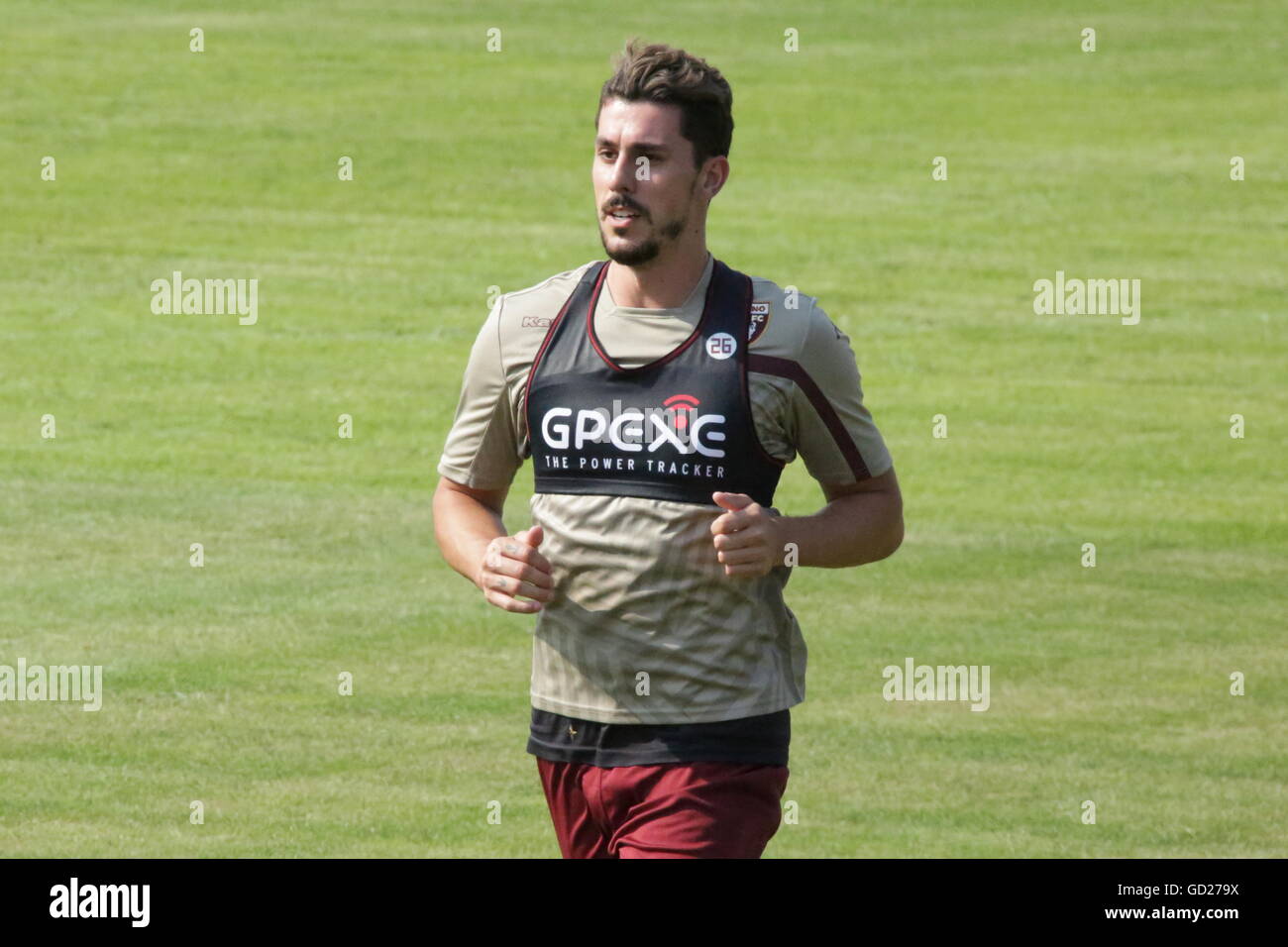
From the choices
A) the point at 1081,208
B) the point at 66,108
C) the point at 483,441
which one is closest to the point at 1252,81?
the point at 1081,208

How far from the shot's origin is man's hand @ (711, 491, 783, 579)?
5.24m

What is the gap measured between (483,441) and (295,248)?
19576 millimetres

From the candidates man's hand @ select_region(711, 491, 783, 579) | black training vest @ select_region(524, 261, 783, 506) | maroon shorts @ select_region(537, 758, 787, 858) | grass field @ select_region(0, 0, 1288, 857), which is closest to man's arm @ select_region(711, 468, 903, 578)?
man's hand @ select_region(711, 491, 783, 579)

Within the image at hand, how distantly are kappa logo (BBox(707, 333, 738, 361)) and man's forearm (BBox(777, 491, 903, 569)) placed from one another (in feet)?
1.44

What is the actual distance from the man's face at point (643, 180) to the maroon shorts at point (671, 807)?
Answer: 1.24 meters

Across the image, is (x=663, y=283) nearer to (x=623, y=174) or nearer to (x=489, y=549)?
(x=623, y=174)

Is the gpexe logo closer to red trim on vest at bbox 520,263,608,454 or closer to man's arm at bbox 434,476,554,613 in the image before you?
red trim on vest at bbox 520,263,608,454

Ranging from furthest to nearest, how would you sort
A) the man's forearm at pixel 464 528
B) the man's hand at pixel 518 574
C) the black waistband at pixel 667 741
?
1. the man's forearm at pixel 464 528
2. the black waistband at pixel 667 741
3. the man's hand at pixel 518 574

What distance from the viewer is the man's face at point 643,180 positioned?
5496 mm

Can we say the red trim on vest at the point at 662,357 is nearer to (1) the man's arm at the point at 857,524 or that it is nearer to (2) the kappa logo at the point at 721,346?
(2) the kappa logo at the point at 721,346

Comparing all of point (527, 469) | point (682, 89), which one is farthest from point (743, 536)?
point (527, 469)

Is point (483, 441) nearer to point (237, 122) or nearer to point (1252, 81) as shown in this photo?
point (237, 122)

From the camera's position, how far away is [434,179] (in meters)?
27.6

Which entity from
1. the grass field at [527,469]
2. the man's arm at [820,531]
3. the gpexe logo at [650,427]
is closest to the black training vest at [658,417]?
the gpexe logo at [650,427]
